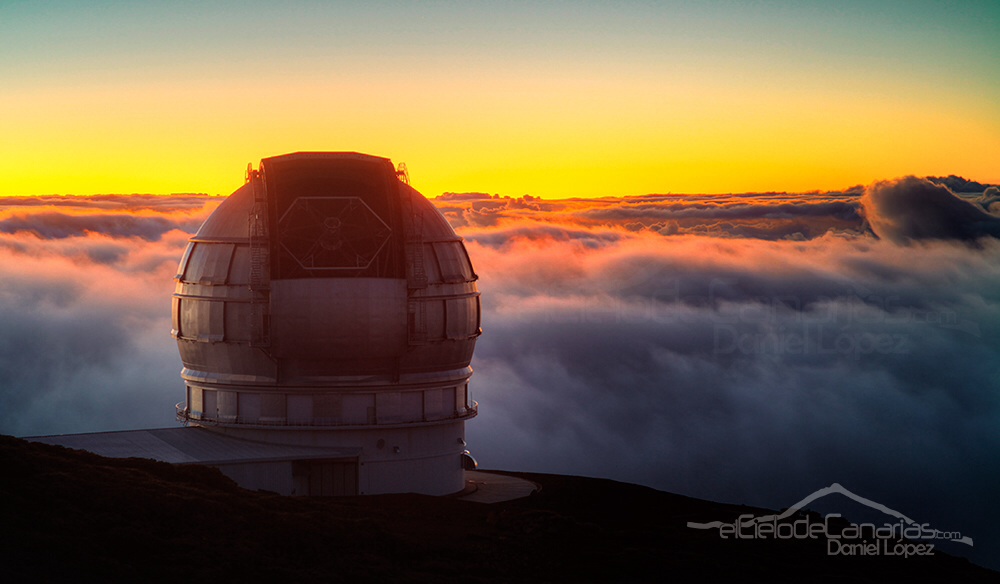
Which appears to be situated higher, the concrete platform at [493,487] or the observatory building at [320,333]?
the observatory building at [320,333]

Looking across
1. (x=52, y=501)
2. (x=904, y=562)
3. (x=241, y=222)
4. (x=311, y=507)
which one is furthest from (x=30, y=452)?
(x=904, y=562)

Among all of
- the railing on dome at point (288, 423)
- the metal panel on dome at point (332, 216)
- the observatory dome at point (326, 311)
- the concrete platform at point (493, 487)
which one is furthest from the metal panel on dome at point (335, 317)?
the concrete platform at point (493, 487)

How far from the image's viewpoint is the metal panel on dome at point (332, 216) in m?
41.8

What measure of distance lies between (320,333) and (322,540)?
10175mm

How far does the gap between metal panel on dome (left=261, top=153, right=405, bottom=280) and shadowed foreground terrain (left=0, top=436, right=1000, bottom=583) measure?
7.47 metres

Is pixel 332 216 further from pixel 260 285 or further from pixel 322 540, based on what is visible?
pixel 322 540

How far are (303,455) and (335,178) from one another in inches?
361

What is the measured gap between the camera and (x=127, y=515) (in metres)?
31.5

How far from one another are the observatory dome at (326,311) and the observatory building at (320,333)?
46mm

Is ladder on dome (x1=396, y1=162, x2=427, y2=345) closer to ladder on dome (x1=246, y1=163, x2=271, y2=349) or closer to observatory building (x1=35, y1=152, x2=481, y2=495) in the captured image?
observatory building (x1=35, y1=152, x2=481, y2=495)

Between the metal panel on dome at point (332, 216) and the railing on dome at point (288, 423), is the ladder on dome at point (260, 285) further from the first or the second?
the railing on dome at point (288, 423)

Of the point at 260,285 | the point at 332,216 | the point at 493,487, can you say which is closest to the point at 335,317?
the point at 260,285

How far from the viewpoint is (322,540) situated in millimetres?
32844

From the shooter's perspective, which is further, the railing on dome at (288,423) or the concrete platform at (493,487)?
the concrete platform at (493,487)
